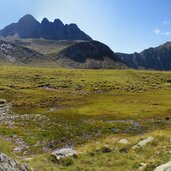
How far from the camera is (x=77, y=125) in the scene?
174 ft

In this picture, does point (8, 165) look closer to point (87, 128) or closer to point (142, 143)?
point (142, 143)

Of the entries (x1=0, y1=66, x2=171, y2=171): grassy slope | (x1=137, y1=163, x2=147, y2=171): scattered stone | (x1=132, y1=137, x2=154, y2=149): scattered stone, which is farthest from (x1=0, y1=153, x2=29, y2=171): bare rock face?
(x1=132, y1=137, x2=154, y2=149): scattered stone

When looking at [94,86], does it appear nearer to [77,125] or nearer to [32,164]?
[77,125]

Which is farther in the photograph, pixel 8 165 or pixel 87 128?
pixel 87 128

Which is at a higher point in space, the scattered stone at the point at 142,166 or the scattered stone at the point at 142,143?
the scattered stone at the point at 142,166

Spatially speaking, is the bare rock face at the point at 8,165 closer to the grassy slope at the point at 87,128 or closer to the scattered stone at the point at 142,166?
the grassy slope at the point at 87,128

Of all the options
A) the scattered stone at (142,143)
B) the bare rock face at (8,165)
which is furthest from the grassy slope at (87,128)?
the bare rock face at (8,165)

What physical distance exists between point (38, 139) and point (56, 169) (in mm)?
21636

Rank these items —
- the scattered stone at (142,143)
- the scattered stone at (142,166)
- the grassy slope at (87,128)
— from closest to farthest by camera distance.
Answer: the scattered stone at (142,166), the grassy slope at (87,128), the scattered stone at (142,143)

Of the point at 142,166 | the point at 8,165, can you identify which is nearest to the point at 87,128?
the point at 142,166

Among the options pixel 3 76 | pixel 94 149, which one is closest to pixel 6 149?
pixel 94 149

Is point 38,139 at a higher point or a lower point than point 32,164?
lower

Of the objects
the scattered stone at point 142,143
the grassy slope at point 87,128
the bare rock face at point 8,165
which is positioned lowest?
the grassy slope at point 87,128

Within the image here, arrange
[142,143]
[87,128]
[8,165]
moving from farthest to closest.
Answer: [87,128]
[142,143]
[8,165]
